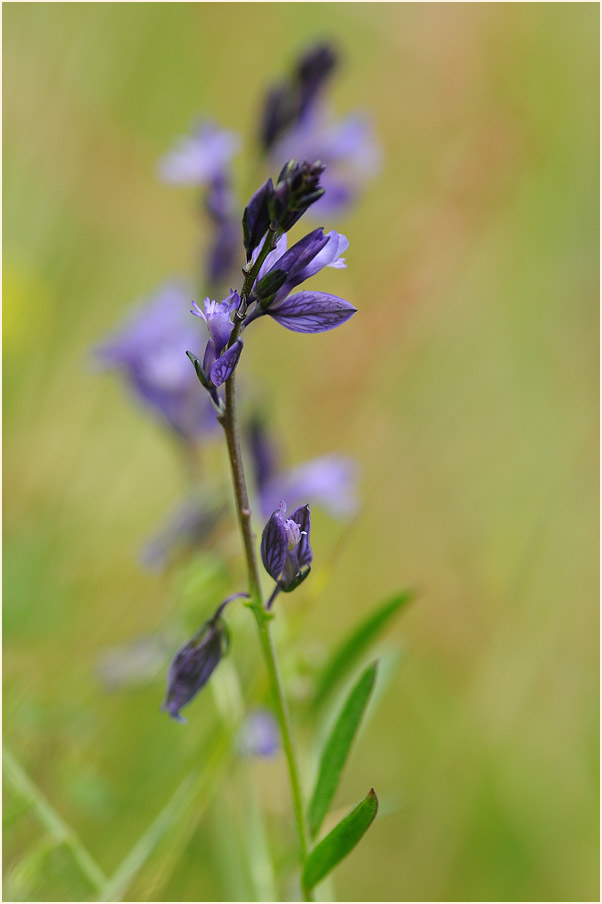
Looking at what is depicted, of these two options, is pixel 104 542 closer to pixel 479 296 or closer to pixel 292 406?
pixel 292 406

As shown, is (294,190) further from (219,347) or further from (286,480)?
(286,480)

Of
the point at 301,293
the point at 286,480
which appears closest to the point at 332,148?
the point at 286,480

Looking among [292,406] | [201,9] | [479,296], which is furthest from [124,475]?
[201,9]

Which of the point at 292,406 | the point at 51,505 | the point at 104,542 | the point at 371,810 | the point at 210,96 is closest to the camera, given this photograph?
the point at 371,810

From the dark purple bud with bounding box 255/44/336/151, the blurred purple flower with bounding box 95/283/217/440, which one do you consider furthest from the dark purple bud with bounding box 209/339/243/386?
the dark purple bud with bounding box 255/44/336/151

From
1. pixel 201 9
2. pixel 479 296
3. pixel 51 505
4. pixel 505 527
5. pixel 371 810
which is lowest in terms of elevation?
pixel 505 527

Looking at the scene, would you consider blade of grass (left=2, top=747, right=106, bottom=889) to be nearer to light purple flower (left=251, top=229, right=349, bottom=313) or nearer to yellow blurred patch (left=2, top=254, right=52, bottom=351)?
light purple flower (left=251, top=229, right=349, bottom=313)

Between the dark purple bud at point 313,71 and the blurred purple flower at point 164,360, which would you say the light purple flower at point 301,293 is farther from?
the dark purple bud at point 313,71
